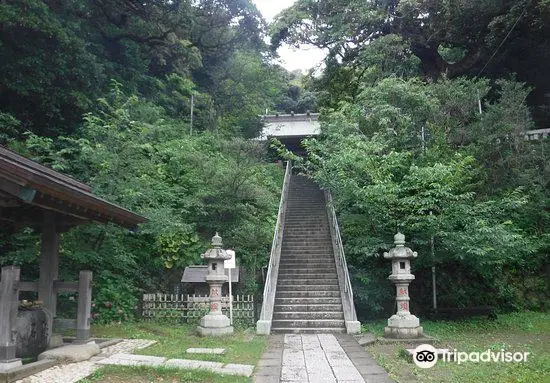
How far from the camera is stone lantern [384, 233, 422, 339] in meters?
10.2

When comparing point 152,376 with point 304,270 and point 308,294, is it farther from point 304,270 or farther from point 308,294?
point 304,270

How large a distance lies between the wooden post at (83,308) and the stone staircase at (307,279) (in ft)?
15.5

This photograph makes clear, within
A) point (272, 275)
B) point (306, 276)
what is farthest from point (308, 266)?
point (272, 275)

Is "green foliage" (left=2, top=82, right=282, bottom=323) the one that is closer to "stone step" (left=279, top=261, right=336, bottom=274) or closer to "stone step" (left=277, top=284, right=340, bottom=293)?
"stone step" (left=279, top=261, right=336, bottom=274)

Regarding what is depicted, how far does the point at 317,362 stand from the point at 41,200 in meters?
5.34

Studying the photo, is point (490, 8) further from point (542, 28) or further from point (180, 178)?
point (180, 178)

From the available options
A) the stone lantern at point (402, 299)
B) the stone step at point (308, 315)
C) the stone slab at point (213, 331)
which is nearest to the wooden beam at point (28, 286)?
the stone slab at point (213, 331)

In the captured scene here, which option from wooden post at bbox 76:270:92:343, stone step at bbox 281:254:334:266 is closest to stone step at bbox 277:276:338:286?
stone step at bbox 281:254:334:266

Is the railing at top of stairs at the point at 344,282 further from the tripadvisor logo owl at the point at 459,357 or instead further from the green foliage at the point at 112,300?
the green foliage at the point at 112,300

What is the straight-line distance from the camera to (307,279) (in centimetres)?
1346

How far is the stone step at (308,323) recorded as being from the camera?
1120 centimetres

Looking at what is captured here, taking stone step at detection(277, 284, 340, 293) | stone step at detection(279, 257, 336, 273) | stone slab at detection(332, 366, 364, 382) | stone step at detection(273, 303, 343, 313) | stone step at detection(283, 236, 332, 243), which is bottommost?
stone slab at detection(332, 366, 364, 382)

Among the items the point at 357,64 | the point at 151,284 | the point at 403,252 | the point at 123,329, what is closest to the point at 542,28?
the point at 357,64

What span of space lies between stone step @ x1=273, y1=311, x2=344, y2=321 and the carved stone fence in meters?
0.87
